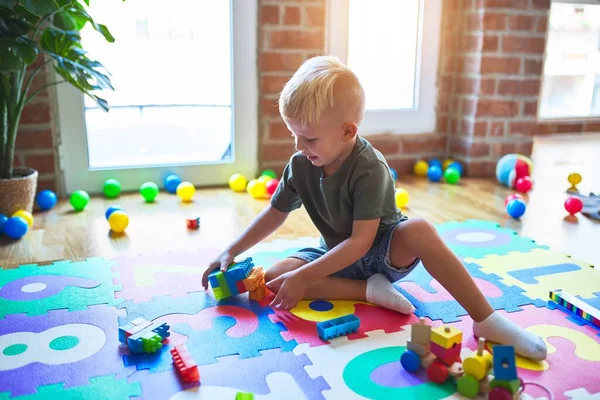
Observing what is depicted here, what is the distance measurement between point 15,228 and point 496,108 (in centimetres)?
218

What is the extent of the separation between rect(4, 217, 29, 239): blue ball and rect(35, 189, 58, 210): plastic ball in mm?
329

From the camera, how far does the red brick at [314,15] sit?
103 inches

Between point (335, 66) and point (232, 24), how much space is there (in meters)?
1.37

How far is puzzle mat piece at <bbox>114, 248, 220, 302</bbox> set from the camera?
4.94ft

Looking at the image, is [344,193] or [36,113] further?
[36,113]

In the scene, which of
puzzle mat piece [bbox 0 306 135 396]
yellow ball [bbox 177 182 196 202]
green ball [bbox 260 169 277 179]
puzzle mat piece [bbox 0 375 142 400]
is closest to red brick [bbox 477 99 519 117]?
green ball [bbox 260 169 277 179]

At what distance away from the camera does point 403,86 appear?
2.92m

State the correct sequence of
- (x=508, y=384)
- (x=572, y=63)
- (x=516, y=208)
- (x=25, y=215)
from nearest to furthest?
(x=508, y=384), (x=25, y=215), (x=516, y=208), (x=572, y=63)

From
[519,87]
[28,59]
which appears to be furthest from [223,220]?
[519,87]

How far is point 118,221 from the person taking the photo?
1997mm

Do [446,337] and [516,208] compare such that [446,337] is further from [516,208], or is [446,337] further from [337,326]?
[516,208]

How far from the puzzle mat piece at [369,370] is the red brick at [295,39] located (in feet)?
5.43

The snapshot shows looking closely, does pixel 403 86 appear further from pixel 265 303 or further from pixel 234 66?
pixel 265 303

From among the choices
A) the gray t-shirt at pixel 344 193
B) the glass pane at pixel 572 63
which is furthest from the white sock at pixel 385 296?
the glass pane at pixel 572 63
